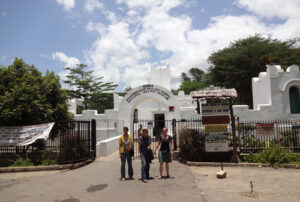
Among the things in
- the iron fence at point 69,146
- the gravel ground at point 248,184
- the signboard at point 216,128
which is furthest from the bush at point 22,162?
the signboard at point 216,128

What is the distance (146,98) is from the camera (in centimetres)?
1725

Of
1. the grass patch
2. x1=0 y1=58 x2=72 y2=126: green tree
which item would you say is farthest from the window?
x1=0 y1=58 x2=72 y2=126: green tree

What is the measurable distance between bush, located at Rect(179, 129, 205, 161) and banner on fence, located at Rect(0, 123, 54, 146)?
19.6 feet

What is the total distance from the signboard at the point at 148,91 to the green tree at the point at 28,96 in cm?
613

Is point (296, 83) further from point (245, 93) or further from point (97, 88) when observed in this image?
point (97, 88)

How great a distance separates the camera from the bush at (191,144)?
984 cm

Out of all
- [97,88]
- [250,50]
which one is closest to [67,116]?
[250,50]

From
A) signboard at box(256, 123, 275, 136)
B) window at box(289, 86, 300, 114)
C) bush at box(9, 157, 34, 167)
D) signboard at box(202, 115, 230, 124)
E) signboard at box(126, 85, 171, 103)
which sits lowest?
bush at box(9, 157, 34, 167)

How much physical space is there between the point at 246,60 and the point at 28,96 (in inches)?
963

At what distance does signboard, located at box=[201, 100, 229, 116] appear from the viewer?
9.36 m

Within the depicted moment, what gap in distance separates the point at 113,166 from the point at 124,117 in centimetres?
790

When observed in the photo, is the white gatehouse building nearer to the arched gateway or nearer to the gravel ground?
the arched gateway

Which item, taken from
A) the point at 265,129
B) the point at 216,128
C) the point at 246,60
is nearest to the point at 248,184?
the point at 216,128

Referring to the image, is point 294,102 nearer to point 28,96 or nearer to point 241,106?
point 241,106
